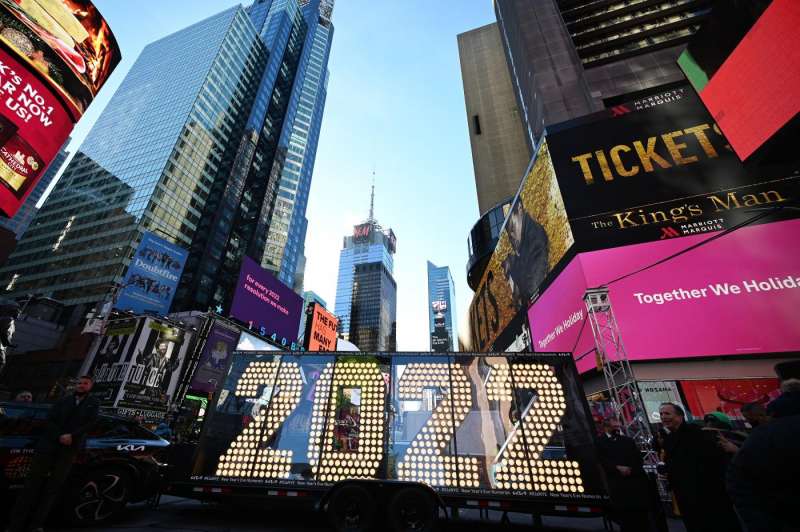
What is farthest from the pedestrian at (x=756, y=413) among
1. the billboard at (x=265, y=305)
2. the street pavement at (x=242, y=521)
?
the billboard at (x=265, y=305)

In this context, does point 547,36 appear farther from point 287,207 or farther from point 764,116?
point 287,207

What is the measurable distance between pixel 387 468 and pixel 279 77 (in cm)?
11229

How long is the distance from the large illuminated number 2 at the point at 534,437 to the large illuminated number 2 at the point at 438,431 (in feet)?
1.78

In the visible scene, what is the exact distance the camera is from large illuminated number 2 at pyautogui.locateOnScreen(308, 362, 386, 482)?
5.89 meters

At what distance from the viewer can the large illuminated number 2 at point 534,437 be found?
5.46 meters

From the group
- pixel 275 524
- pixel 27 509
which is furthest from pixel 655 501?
pixel 27 509

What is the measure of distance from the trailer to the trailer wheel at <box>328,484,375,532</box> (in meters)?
0.02

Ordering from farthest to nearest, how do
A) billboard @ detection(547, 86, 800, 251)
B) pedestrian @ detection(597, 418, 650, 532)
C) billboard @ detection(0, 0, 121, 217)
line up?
billboard @ detection(0, 0, 121, 217), billboard @ detection(547, 86, 800, 251), pedestrian @ detection(597, 418, 650, 532)

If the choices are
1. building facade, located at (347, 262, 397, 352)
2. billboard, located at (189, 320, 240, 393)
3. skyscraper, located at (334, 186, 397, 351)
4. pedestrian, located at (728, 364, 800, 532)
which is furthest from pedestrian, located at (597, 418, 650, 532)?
skyscraper, located at (334, 186, 397, 351)

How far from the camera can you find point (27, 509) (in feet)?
14.0

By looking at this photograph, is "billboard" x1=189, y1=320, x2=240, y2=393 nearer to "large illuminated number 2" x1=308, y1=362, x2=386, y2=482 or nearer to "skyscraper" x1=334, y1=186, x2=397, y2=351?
"large illuminated number 2" x1=308, y1=362, x2=386, y2=482

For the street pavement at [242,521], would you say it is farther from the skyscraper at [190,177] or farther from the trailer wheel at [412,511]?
the skyscraper at [190,177]

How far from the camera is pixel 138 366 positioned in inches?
1083

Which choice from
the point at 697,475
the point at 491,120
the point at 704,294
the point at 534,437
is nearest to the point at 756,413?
the point at 697,475
